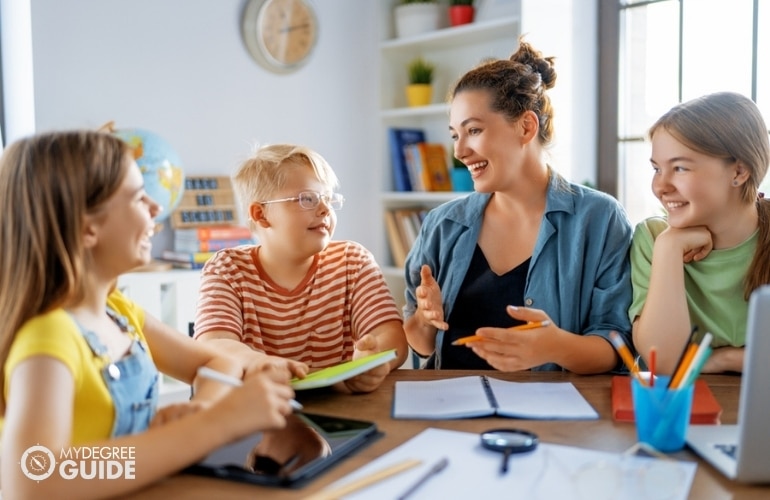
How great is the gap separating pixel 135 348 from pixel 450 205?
1.04 meters

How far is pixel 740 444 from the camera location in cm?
88

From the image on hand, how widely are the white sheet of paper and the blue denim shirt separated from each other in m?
0.68

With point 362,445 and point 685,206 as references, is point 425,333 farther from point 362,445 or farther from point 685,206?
point 362,445

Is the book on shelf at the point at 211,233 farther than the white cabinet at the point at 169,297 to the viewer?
Yes

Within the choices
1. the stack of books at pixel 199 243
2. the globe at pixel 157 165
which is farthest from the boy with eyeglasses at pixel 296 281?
the stack of books at pixel 199 243

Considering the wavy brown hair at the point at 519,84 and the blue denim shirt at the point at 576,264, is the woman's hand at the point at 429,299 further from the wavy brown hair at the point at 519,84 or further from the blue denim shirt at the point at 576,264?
the wavy brown hair at the point at 519,84

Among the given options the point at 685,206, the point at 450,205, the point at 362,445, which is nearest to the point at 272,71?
the point at 450,205

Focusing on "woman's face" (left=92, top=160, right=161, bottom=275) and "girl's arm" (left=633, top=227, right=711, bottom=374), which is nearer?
"woman's face" (left=92, top=160, right=161, bottom=275)

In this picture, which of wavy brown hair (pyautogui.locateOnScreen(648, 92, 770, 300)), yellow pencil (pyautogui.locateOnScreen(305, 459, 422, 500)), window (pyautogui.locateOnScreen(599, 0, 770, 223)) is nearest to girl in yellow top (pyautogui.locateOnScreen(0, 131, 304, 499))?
yellow pencil (pyautogui.locateOnScreen(305, 459, 422, 500))

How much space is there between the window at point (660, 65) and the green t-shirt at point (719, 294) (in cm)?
128

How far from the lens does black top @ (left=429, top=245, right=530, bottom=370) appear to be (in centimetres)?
180

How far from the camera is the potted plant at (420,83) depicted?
368cm

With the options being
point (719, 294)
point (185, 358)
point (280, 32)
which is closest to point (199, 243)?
point (280, 32)

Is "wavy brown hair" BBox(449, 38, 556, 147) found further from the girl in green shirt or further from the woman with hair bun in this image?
the girl in green shirt
